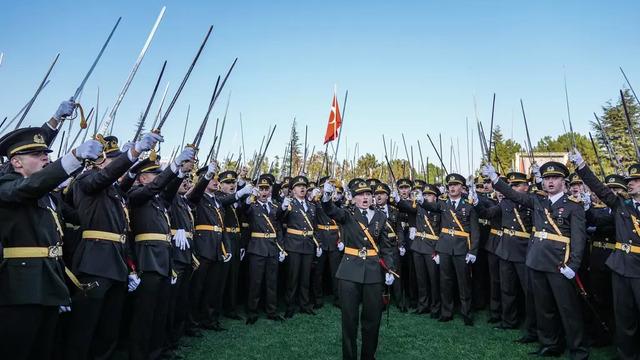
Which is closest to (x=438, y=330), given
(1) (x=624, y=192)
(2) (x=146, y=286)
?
(1) (x=624, y=192)

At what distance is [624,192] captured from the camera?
6930mm

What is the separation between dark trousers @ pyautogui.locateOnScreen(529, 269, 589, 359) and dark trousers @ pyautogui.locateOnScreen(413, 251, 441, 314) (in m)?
2.67

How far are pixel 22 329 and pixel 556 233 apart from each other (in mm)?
6785

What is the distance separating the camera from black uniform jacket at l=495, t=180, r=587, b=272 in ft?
20.3

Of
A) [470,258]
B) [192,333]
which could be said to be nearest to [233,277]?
[192,333]

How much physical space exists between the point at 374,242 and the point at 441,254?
11.5 feet

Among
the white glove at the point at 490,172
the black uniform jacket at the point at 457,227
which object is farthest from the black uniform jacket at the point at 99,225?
the black uniform jacket at the point at 457,227

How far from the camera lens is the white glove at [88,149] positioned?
10.4 ft

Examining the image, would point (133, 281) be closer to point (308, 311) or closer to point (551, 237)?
point (308, 311)

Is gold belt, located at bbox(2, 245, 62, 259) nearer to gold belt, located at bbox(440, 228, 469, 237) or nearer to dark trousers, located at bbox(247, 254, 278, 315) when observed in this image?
dark trousers, located at bbox(247, 254, 278, 315)

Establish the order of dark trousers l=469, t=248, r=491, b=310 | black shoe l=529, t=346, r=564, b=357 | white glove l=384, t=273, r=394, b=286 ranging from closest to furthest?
white glove l=384, t=273, r=394, b=286, black shoe l=529, t=346, r=564, b=357, dark trousers l=469, t=248, r=491, b=310

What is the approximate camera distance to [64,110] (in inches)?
167

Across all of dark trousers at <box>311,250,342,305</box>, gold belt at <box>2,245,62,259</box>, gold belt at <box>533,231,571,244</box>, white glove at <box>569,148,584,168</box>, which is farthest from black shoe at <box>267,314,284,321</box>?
white glove at <box>569,148,584,168</box>

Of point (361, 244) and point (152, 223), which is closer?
point (152, 223)
